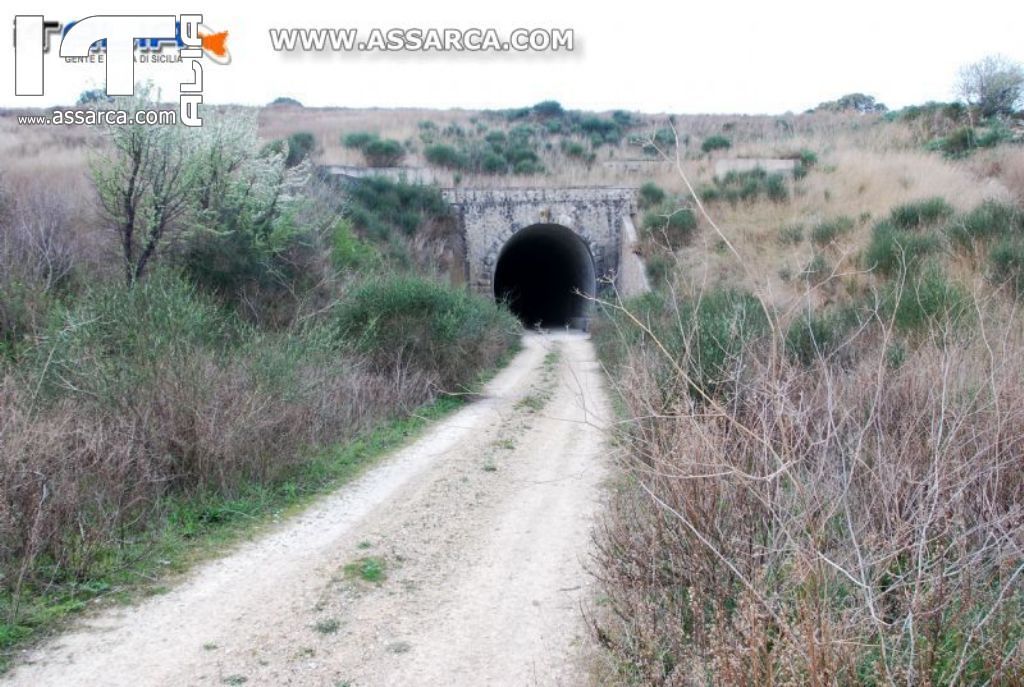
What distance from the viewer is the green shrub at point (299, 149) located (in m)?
24.9

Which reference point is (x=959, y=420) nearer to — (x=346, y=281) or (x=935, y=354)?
(x=935, y=354)

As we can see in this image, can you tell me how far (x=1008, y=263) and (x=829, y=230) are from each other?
694cm

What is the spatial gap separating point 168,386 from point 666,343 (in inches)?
179

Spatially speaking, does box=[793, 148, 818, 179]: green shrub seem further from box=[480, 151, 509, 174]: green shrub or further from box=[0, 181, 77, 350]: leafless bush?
box=[0, 181, 77, 350]: leafless bush

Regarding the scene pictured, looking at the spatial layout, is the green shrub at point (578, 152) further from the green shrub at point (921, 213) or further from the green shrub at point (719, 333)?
the green shrub at point (719, 333)

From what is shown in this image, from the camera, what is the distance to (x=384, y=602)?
17.6 feet

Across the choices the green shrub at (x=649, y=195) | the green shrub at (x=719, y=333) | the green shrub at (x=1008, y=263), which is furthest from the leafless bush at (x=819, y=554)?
the green shrub at (x=649, y=195)

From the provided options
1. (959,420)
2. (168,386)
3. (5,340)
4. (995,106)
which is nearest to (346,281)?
(5,340)

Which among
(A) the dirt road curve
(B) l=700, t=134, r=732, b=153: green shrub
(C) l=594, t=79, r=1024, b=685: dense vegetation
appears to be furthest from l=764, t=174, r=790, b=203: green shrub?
(A) the dirt road curve

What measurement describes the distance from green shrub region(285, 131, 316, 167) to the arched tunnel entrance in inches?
274

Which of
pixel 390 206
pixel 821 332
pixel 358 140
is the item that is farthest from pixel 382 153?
pixel 821 332

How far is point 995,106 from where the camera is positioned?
30.1 meters

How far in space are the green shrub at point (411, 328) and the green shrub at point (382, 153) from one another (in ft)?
58.9

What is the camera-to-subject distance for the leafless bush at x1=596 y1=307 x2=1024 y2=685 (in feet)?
10.1
